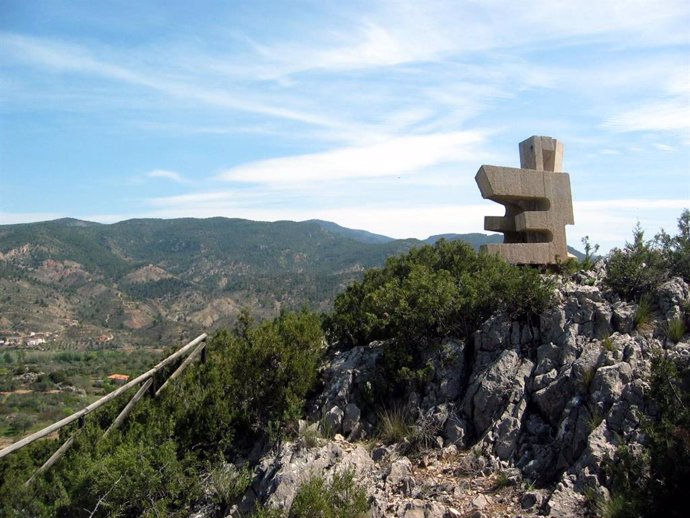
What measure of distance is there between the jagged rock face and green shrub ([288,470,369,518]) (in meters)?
0.47

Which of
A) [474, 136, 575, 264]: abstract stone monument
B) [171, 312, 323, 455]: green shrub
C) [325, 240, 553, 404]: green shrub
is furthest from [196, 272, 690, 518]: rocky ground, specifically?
[474, 136, 575, 264]: abstract stone monument

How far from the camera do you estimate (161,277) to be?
142m

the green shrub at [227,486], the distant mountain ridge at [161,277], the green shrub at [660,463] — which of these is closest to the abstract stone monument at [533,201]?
the green shrub at [660,463]

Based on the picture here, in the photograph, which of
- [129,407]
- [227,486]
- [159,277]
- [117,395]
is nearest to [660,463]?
[227,486]

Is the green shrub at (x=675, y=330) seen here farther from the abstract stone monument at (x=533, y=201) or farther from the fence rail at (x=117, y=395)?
the fence rail at (x=117, y=395)

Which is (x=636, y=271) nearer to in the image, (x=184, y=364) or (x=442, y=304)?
(x=442, y=304)

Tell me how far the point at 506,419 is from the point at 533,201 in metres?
6.65

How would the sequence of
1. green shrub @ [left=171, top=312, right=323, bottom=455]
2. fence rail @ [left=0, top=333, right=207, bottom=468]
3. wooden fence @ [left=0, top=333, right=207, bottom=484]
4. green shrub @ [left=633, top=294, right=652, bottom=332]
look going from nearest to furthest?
fence rail @ [left=0, top=333, right=207, bottom=468]
wooden fence @ [left=0, top=333, right=207, bottom=484]
green shrub @ [left=633, top=294, right=652, bottom=332]
green shrub @ [left=171, top=312, right=323, bottom=455]

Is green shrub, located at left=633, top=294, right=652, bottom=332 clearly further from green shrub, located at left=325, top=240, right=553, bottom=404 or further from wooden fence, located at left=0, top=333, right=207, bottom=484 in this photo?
wooden fence, located at left=0, top=333, right=207, bottom=484

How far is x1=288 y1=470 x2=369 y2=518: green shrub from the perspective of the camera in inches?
247

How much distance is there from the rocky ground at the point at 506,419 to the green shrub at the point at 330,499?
0.32 m

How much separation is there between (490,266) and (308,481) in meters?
6.21

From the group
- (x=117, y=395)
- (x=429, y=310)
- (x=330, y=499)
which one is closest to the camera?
(x=330, y=499)

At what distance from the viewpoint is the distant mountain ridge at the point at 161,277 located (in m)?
96.6
